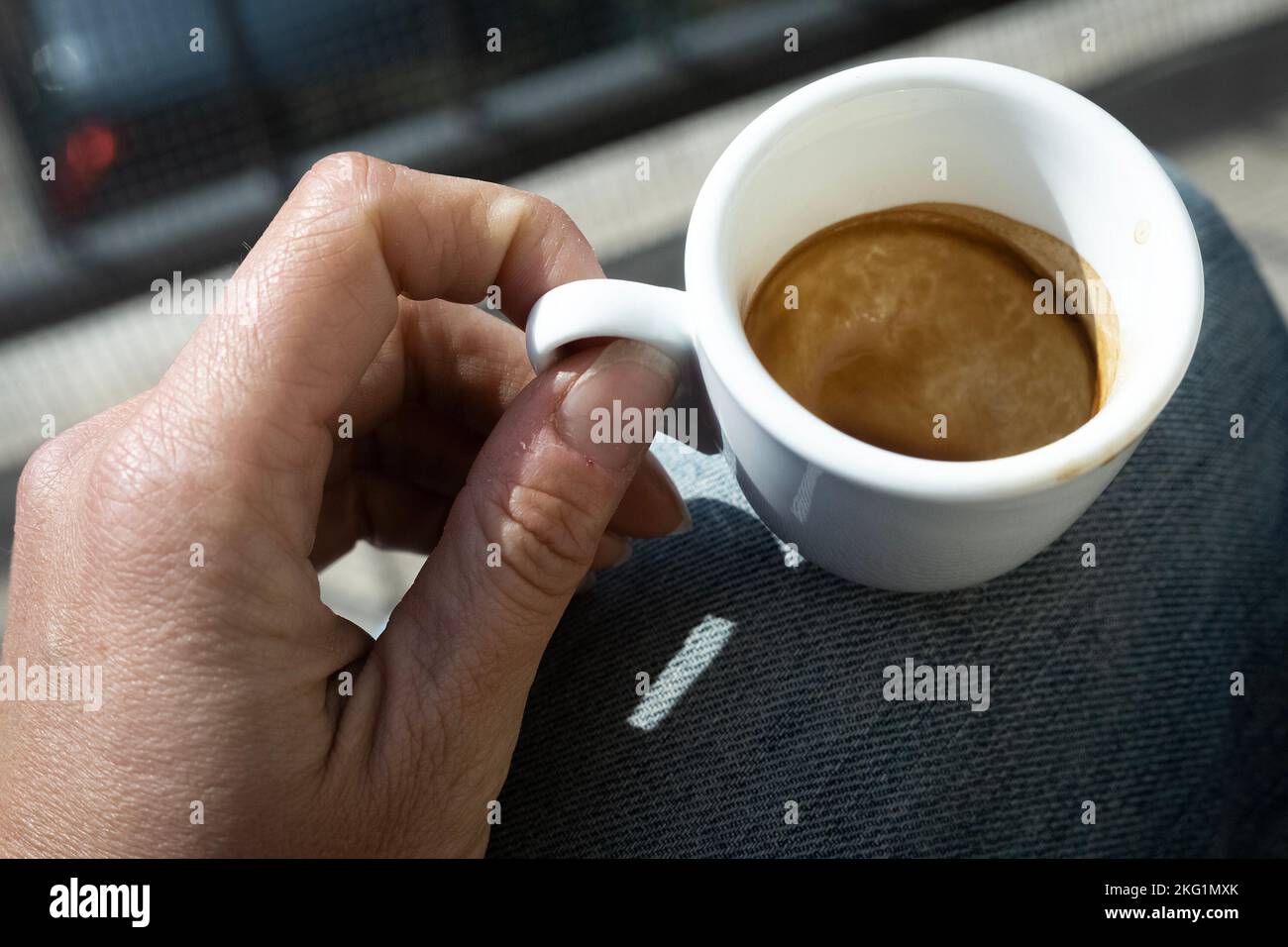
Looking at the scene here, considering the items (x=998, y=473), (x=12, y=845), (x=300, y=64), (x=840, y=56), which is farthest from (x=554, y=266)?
(x=840, y=56)

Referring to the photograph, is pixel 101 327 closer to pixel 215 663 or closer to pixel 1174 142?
pixel 215 663

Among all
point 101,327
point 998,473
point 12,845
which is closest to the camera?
point 998,473

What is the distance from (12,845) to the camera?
2.13 feet

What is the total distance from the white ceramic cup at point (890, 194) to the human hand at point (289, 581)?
0.18 feet

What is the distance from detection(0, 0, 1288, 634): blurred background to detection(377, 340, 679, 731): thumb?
67cm

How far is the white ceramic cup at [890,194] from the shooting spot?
1.80 feet

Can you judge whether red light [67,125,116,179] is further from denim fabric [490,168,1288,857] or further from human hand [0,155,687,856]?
denim fabric [490,168,1288,857]

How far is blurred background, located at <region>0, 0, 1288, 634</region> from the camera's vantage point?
1.40 meters

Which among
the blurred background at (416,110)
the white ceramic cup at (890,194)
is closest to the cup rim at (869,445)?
the white ceramic cup at (890,194)

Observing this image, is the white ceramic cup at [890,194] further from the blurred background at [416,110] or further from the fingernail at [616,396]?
the blurred background at [416,110]

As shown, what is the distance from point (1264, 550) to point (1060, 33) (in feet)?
3.50

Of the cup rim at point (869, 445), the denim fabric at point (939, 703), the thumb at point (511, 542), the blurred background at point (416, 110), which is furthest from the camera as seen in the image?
the blurred background at point (416, 110)

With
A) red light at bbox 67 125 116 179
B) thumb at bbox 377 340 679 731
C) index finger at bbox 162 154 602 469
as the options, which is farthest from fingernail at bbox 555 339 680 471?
red light at bbox 67 125 116 179

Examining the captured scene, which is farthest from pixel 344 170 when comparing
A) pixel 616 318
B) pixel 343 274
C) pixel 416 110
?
pixel 416 110
